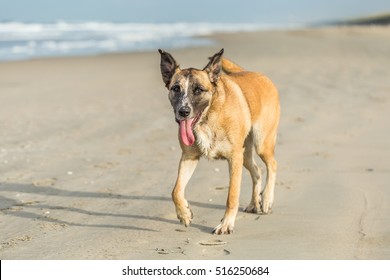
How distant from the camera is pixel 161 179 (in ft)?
27.3

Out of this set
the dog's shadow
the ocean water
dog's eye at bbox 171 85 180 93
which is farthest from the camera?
the ocean water

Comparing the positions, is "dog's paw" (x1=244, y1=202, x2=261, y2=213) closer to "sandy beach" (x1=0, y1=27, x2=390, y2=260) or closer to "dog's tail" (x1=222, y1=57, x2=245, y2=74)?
"sandy beach" (x1=0, y1=27, x2=390, y2=260)

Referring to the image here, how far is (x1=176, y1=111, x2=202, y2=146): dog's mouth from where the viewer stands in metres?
6.11

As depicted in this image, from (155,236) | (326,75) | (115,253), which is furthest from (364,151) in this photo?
(326,75)

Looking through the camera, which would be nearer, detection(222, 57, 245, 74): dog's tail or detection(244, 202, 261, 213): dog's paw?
detection(244, 202, 261, 213): dog's paw

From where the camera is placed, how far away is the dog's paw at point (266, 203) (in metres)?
6.87

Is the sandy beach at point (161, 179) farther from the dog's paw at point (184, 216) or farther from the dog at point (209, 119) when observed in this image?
the dog at point (209, 119)

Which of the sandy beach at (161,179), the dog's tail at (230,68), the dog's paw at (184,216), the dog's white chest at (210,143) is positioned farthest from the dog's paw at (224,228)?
the dog's tail at (230,68)

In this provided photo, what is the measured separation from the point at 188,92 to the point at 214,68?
439 millimetres

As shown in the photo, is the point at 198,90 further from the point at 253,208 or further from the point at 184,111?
the point at 253,208

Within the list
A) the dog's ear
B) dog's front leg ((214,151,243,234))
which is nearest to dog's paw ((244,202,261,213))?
dog's front leg ((214,151,243,234))

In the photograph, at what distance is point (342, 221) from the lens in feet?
20.7

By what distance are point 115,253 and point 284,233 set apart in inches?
59.3
